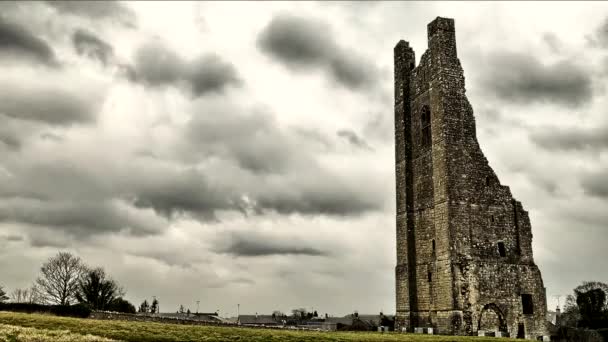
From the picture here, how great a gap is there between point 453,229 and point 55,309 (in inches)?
1166

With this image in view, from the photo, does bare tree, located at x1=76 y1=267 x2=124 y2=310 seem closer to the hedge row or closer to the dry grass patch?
the hedge row

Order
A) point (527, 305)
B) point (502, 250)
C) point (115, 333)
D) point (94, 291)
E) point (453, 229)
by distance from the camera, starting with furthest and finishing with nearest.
→ point (94, 291) → point (502, 250) → point (527, 305) → point (453, 229) → point (115, 333)

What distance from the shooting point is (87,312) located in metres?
38.7

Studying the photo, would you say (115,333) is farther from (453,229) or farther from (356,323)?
(356,323)

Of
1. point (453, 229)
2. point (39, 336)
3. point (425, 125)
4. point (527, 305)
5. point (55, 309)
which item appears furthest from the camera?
point (55, 309)

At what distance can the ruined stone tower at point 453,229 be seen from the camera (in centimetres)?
3484

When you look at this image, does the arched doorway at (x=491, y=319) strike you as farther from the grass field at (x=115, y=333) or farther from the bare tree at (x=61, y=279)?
the bare tree at (x=61, y=279)

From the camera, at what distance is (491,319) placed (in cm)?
3475

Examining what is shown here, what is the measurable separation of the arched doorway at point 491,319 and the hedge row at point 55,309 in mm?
26150

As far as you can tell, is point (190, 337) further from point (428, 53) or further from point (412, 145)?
point (428, 53)

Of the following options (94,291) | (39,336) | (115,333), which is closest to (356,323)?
(94,291)

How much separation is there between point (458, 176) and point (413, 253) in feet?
22.1

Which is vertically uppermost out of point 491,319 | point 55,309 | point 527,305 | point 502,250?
point 502,250

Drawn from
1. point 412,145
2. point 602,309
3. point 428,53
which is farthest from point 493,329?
point 602,309
